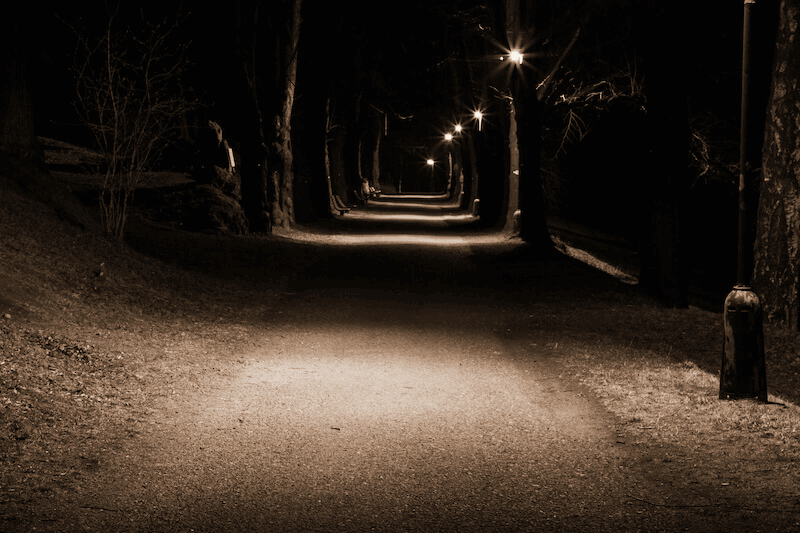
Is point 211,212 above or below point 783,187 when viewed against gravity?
below

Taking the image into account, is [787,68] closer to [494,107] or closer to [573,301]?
[573,301]

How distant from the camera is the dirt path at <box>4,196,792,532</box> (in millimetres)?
4734

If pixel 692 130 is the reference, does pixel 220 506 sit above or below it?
below

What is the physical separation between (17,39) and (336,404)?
39.0ft

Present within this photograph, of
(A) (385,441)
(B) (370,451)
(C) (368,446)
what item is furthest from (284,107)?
(B) (370,451)

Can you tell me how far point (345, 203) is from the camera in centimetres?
4888

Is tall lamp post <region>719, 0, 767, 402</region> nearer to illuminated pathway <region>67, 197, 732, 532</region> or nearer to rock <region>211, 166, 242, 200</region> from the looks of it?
illuminated pathway <region>67, 197, 732, 532</region>

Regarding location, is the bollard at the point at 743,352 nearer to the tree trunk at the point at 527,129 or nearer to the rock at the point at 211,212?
the tree trunk at the point at 527,129

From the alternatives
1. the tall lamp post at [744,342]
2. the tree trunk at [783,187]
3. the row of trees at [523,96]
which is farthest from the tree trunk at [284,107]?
the tall lamp post at [744,342]

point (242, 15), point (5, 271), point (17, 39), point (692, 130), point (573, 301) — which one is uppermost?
point (242, 15)

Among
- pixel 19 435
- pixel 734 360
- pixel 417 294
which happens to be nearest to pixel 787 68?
pixel 734 360

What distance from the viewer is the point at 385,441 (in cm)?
619

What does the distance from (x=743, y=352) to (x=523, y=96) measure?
17281mm

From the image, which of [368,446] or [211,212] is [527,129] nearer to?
[211,212]
